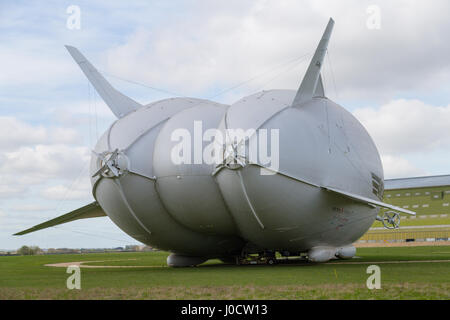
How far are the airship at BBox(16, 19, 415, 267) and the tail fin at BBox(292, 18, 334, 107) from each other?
0.16 feet

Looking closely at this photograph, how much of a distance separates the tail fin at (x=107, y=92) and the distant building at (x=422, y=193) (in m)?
55.4

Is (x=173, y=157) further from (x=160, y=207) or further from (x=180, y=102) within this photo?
(x=180, y=102)

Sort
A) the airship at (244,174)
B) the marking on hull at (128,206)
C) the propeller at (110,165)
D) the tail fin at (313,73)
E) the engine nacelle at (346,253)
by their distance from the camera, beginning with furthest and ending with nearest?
the engine nacelle at (346,253), the tail fin at (313,73), the marking on hull at (128,206), the propeller at (110,165), the airship at (244,174)

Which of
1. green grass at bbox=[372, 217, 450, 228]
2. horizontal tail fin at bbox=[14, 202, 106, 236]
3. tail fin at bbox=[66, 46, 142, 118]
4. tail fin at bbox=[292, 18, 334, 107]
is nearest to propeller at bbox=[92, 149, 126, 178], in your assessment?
tail fin at bbox=[66, 46, 142, 118]

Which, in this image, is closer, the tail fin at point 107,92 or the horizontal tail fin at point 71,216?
the tail fin at point 107,92

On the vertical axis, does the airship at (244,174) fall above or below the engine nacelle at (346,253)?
above

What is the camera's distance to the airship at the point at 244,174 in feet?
83.1

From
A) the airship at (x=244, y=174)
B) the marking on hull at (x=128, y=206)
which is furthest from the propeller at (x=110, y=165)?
the marking on hull at (x=128, y=206)

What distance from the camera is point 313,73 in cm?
2781

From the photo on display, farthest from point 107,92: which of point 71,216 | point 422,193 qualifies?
point 422,193

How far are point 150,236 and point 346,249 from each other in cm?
1288

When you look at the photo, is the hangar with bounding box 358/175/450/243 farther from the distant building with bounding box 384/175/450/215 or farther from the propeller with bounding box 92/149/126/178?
the propeller with bounding box 92/149/126/178

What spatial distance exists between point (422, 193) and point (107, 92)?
6330 centimetres

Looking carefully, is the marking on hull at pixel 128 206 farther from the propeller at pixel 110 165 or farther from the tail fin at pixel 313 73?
the tail fin at pixel 313 73
